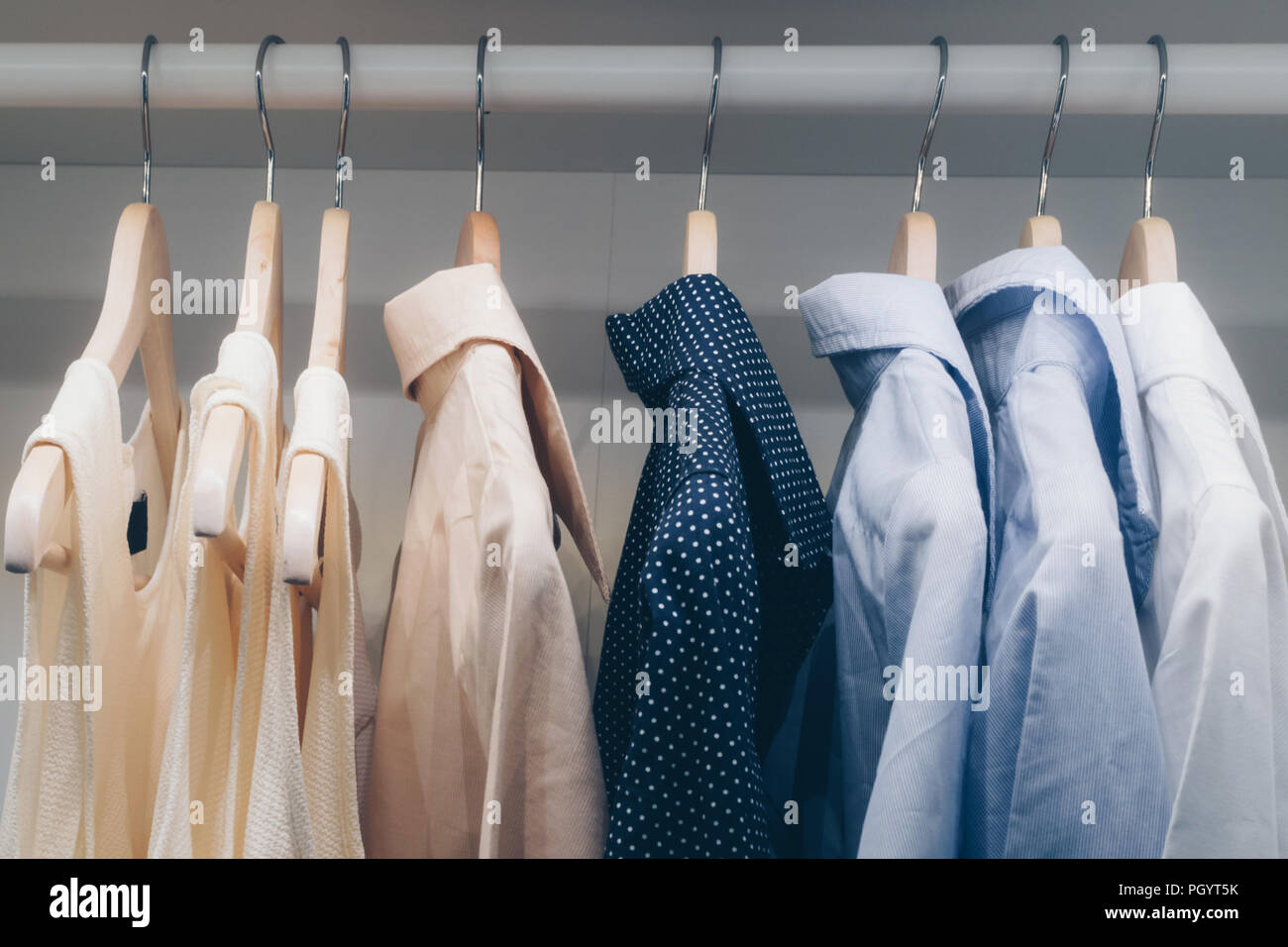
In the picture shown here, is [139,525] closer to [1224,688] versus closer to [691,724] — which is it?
[691,724]

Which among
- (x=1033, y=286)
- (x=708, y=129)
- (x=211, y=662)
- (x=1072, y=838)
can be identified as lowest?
(x=1072, y=838)

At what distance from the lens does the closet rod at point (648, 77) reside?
59 centimetres

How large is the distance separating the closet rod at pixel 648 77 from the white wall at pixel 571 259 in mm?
276

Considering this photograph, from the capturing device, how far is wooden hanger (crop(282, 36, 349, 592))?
48cm

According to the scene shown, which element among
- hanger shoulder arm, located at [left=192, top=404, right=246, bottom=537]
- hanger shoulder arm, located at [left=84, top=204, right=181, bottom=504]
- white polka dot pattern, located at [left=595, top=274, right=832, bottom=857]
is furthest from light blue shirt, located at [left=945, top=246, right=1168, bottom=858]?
hanger shoulder arm, located at [left=84, top=204, right=181, bottom=504]

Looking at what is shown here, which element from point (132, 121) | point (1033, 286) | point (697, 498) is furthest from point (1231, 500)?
point (132, 121)

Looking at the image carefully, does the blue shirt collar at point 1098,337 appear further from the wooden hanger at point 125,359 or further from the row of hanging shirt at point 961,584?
the wooden hanger at point 125,359

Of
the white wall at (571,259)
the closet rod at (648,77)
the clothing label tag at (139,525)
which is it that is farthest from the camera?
the white wall at (571,259)

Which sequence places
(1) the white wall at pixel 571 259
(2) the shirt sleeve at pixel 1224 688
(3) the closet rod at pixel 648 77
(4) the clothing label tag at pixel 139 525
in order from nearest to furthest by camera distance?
(2) the shirt sleeve at pixel 1224 688 → (3) the closet rod at pixel 648 77 → (4) the clothing label tag at pixel 139 525 → (1) the white wall at pixel 571 259

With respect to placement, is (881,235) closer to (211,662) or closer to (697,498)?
(697,498)

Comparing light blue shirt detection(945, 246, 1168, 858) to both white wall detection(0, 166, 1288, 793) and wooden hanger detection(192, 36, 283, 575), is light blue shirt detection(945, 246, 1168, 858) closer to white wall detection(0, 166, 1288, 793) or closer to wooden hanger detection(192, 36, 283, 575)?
white wall detection(0, 166, 1288, 793)

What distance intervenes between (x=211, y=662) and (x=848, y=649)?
39cm

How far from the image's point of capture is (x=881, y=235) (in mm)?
883

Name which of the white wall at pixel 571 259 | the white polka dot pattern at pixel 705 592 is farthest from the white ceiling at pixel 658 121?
the white polka dot pattern at pixel 705 592
